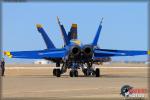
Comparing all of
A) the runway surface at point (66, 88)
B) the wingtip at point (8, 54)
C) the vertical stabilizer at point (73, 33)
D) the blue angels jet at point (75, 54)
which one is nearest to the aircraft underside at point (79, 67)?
the blue angels jet at point (75, 54)

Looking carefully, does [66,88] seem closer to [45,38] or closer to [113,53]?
[113,53]

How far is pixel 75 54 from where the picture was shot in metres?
37.2

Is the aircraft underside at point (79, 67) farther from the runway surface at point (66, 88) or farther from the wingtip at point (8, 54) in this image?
the runway surface at point (66, 88)

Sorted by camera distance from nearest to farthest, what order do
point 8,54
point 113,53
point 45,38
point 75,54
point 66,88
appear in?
point 66,88
point 75,54
point 8,54
point 113,53
point 45,38

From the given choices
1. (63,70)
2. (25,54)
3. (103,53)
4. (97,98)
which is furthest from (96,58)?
Answer: (97,98)

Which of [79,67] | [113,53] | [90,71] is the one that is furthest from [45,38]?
[113,53]

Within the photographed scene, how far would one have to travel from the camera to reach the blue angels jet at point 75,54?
37188mm

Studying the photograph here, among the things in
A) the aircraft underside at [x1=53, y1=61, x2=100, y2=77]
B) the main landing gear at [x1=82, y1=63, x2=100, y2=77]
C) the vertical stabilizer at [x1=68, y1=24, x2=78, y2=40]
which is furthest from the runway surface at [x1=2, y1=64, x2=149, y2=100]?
the vertical stabilizer at [x1=68, y1=24, x2=78, y2=40]

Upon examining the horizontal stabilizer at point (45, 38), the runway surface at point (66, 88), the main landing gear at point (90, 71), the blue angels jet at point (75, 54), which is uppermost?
the horizontal stabilizer at point (45, 38)

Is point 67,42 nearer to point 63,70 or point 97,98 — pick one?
point 63,70

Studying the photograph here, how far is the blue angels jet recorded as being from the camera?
3719cm

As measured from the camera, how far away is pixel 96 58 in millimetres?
39094

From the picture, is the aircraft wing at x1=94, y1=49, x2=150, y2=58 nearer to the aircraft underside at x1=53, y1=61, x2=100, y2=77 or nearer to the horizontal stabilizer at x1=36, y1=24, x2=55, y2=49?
the aircraft underside at x1=53, y1=61, x2=100, y2=77

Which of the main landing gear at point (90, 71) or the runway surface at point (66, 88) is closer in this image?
the runway surface at point (66, 88)
